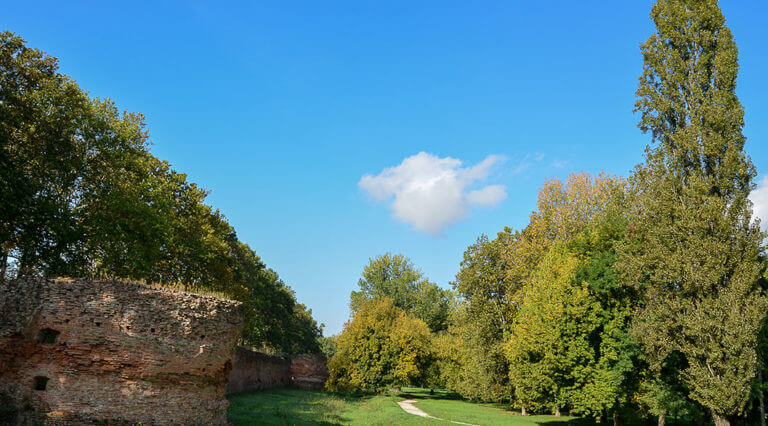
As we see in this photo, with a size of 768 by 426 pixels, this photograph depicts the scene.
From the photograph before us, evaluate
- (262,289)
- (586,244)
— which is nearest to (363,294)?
(262,289)

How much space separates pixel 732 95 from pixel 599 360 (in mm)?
13892

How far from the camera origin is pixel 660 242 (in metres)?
19.2

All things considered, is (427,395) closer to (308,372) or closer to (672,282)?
(308,372)

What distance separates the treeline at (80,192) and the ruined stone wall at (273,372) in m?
8.54

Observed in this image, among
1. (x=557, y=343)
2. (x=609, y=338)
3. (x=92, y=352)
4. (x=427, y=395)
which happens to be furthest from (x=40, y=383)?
(x=427, y=395)

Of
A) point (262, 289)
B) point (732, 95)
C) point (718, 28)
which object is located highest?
point (718, 28)

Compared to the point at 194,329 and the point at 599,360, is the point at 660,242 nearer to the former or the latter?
the point at 599,360

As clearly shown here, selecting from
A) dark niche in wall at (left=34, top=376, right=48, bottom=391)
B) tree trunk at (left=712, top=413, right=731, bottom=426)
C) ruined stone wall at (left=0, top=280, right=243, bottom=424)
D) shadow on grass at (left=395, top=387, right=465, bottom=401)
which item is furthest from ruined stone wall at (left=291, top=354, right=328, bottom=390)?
tree trunk at (left=712, top=413, right=731, bottom=426)

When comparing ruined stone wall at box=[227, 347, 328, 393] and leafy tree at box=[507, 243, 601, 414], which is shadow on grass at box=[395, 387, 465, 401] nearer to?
ruined stone wall at box=[227, 347, 328, 393]

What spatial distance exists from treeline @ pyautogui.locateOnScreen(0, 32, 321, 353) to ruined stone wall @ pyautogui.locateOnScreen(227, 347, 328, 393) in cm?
854

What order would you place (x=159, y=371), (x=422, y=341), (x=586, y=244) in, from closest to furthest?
(x=159, y=371), (x=586, y=244), (x=422, y=341)

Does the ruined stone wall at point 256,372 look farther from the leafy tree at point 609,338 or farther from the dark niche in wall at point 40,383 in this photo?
the leafy tree at point 609,338

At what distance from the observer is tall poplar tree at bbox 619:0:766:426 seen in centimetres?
1656

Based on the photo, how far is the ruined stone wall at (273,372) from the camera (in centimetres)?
3416
